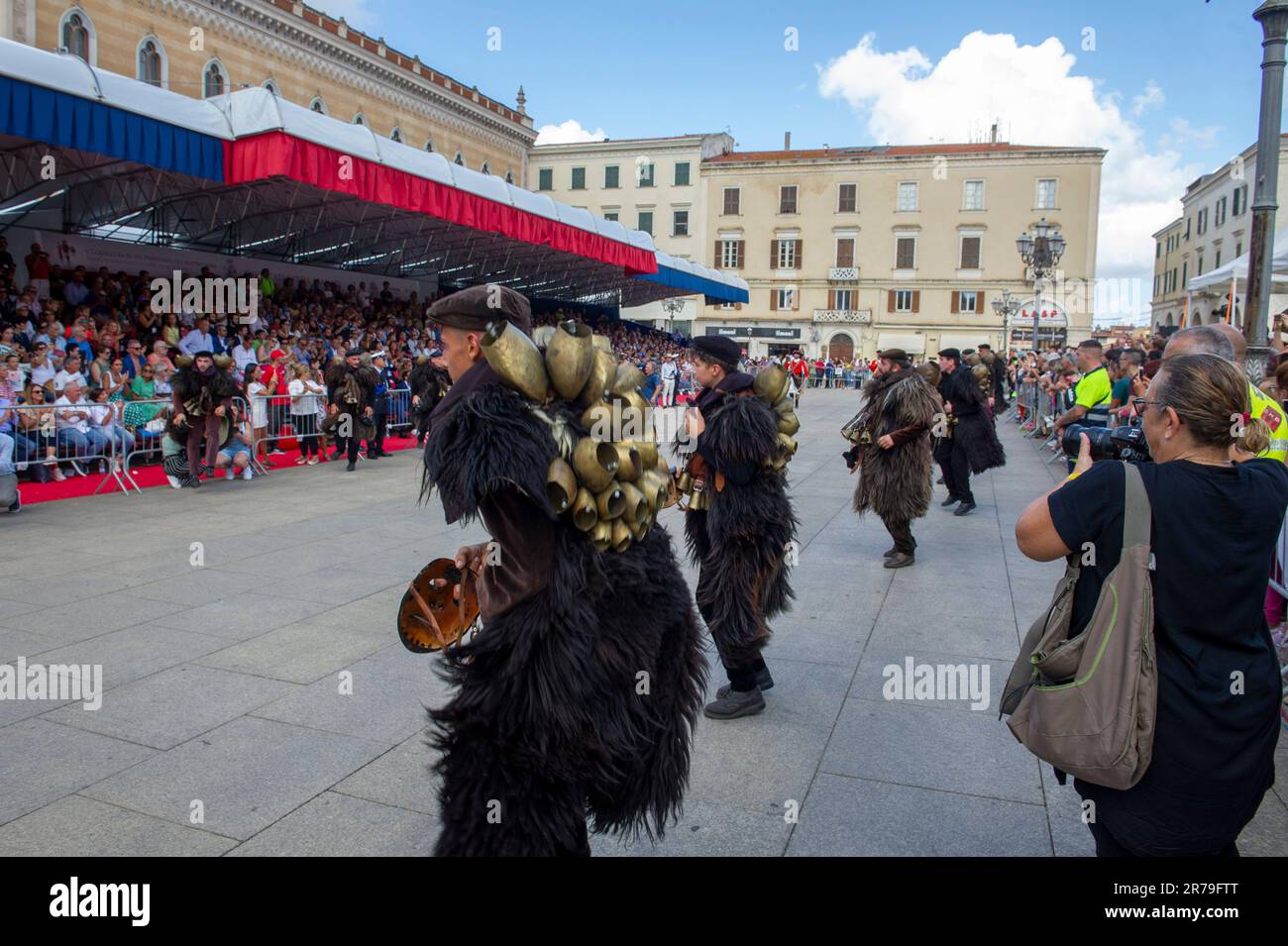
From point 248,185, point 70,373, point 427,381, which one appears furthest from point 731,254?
point 70,373

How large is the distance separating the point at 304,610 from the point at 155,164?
979 cm

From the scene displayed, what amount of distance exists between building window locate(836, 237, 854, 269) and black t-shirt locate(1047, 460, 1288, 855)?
57863 mm

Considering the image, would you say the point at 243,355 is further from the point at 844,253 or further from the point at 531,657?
the point at 844,253

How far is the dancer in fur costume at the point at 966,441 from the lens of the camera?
9930 millimetres

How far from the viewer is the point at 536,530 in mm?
2260

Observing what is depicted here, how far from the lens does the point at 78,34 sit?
86.5ft

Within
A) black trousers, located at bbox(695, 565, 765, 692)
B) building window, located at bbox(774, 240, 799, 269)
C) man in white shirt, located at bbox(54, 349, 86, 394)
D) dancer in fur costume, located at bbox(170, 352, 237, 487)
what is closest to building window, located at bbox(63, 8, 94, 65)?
man in white shirt, located at bbox(54, 349, 86, 394)

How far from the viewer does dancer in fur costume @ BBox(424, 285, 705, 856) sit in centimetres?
215

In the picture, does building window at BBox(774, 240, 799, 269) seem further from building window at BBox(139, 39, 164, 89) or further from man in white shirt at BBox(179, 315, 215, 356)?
man in white shirt at BBox(179, 315, 215, 356)

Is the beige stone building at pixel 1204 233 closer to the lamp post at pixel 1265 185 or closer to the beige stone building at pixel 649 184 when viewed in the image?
the beige stone building at pixel 649 184
